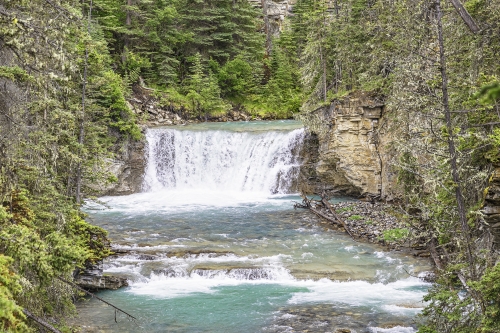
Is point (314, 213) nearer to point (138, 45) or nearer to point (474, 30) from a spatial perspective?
point (474, 30)

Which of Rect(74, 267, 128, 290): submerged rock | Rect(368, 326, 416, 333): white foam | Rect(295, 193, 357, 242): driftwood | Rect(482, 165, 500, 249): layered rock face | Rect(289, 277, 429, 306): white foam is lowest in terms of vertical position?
Rect(289, 277, 429, 306): white foam

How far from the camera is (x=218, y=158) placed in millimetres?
27734

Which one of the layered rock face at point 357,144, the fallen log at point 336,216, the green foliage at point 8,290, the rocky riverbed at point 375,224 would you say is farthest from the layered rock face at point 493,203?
the layered rock face at point 357,144

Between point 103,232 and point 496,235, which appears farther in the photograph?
point 103,232

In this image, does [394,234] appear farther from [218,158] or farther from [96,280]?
[218,158]

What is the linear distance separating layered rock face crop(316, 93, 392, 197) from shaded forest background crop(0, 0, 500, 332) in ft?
2.60

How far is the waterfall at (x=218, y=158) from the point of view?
2636 centimetres

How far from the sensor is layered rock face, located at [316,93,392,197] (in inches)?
871

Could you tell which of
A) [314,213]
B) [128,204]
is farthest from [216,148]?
[314,213]

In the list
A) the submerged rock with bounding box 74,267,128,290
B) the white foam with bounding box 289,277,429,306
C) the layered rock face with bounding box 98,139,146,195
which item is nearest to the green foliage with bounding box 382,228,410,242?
the white foam with bounding box 289,277,429,306

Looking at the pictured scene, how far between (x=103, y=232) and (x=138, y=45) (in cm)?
2887

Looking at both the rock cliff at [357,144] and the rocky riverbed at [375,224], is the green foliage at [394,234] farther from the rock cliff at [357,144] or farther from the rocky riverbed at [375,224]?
the rock cliff at [357,144]

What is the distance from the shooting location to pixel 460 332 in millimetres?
6445

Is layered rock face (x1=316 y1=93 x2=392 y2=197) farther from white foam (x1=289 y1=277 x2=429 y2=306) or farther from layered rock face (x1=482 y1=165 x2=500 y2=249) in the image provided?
layered rock face (x1=482 y1=165 x2=500 y2=249)
